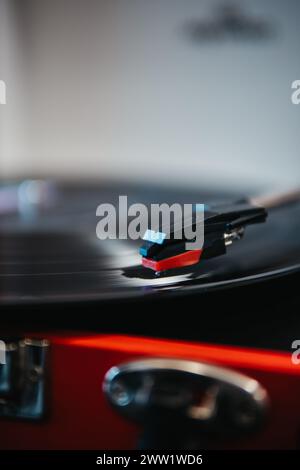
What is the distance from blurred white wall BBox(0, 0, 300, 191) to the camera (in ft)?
3.52

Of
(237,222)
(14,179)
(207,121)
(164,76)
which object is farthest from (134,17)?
(237,222)

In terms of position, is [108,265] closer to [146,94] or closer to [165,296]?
[165,296]

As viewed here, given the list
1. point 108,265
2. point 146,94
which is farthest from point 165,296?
point 146,94

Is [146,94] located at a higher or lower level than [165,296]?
higher

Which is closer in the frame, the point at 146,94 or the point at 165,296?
the point at 165,296

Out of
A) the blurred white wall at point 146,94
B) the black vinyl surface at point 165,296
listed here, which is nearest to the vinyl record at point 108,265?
the black vinyl surface at point 165,296

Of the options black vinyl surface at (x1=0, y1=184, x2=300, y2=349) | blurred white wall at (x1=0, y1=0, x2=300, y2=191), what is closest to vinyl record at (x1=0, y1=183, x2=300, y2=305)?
black vinyl surface at (x1=0, y1=184, x2=300, y2=349)

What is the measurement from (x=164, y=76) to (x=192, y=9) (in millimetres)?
161

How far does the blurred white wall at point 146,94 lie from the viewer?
1074 millimetres

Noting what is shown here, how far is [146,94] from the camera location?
1228 millimetres

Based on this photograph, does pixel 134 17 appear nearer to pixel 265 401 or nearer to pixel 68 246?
pixel 68 246

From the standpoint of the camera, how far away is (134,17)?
119cm

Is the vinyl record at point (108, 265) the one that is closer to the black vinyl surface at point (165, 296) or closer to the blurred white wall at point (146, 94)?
the black vinyl surface at point (165, 296)

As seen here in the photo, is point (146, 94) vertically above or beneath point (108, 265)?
above
